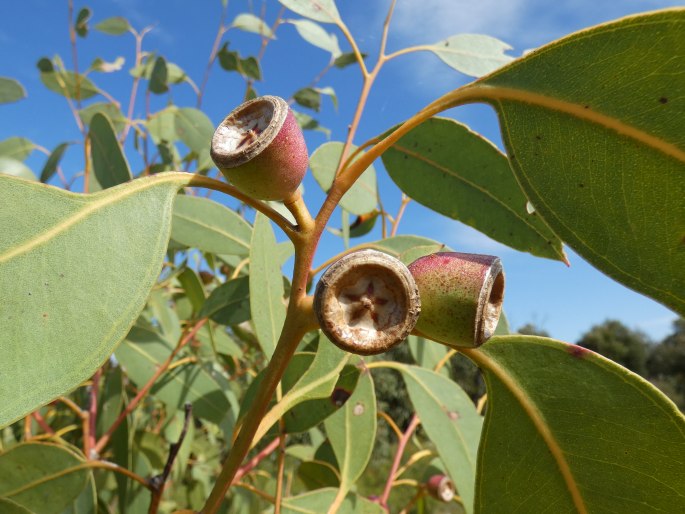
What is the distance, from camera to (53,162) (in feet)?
6.59

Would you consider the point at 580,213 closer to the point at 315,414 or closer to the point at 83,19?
the point at 315,414

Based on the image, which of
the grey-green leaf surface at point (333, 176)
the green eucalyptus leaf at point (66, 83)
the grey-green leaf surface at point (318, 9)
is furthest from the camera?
the green eucalyptus leaf at point (66, 83)

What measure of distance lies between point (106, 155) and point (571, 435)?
1.08 metres

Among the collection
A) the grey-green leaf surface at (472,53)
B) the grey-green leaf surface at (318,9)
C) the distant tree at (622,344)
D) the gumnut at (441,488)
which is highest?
the distant tree at (622,344)

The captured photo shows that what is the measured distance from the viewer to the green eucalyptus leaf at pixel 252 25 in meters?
2.39

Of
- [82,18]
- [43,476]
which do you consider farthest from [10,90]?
[43,476]

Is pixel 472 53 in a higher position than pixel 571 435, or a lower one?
higher

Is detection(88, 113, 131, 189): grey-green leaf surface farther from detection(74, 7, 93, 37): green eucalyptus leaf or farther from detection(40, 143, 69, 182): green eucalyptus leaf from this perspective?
detection(74, 7, 93, 37): green eucalyptus leaf

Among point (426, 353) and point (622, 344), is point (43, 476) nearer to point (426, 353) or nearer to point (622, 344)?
point (426, 353)

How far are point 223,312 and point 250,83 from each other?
1042mm

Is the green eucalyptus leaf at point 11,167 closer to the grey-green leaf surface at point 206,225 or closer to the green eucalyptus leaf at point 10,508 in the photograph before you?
the grey-green leaf surface at point 206,225

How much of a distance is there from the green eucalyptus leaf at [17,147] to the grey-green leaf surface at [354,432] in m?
1.66

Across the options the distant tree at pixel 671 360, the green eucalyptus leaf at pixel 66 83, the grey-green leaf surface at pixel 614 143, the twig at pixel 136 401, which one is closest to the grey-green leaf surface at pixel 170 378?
the twig at pixel 136 401

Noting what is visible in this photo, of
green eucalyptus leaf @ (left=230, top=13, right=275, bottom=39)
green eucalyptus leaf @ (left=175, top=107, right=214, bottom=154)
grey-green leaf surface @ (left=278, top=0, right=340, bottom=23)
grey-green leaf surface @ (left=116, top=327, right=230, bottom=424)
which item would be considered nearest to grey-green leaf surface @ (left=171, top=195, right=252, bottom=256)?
grey-green leaf surface @ (left=116, top=327, right=230, bottom=424)
